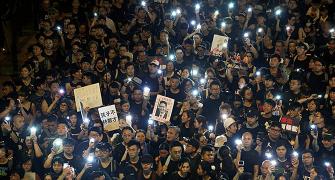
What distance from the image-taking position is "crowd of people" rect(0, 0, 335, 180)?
28.2 feet

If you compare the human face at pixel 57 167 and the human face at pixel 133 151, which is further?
the human face at pixel 133 151

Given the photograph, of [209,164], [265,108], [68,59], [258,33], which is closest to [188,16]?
[258,33]

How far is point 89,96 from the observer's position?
32.9 ft

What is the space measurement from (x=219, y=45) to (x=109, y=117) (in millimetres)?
3541

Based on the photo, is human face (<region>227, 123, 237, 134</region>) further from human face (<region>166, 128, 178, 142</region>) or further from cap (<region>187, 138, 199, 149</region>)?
human face (<region>166, 128, 178, 142</region>)

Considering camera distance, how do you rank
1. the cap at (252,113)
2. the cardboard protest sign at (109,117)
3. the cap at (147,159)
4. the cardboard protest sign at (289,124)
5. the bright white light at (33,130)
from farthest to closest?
the cardboard protest sign at (109,117), the cardboard protest sign at (289,124), the cap at (252,113), the bright white light at (33,130), the cap at (147,159)

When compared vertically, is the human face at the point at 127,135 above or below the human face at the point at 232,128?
below

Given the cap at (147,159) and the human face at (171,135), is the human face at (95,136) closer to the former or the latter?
the cap at (147,159)

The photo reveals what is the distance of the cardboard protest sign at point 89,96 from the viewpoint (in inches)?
393

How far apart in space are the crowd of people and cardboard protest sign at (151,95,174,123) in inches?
2.2

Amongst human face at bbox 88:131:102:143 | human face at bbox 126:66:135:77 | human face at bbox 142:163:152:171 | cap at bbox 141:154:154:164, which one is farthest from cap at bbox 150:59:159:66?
human face at bbox 142:163:152:171

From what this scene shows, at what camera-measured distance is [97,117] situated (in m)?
9.84

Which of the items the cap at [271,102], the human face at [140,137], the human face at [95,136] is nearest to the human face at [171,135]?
the human face at [140,137]

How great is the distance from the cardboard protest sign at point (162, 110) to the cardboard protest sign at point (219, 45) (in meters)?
2.47
